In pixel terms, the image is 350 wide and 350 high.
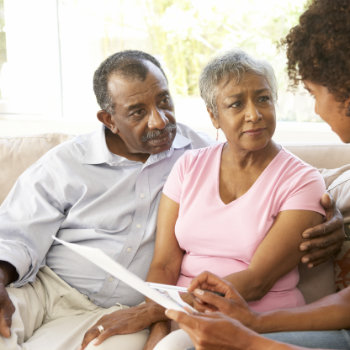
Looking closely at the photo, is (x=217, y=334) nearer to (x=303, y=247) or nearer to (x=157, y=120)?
(x=303, y=247)

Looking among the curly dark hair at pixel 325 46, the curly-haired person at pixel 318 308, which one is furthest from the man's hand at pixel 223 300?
the curly dark hair at pixel 325 46

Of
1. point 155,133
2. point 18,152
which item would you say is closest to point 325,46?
point 155,133

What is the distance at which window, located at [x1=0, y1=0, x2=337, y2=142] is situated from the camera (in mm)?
3297

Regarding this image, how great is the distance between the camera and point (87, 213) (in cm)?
203

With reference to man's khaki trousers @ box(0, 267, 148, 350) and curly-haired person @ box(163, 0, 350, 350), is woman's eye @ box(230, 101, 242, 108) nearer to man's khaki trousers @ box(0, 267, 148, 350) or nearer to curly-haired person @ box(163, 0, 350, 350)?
curly-haired person @ box(163, 0, 350, 350)

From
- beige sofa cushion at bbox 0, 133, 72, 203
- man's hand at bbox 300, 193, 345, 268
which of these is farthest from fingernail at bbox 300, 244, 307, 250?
beige sofa cushion at bbox 0, 133, 72, 203

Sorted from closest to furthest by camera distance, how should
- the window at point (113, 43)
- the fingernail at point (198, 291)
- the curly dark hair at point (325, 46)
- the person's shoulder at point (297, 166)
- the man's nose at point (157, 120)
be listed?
the curly dark hair at point (325, 46), the fingernail at point (198, 291), the person's shoulder at point (297, 166), the man's nose at point (157, 120), the window at point (113, 43)

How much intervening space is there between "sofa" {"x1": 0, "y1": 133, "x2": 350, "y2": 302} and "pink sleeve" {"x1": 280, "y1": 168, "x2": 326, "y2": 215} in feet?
0.70

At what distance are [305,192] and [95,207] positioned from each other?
2.57 feet

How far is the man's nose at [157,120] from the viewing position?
2.02 m

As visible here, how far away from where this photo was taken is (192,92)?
3525mm

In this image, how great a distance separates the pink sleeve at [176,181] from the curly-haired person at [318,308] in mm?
468

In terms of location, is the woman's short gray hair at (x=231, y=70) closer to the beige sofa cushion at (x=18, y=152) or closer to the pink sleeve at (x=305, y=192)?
the pink sleeve at (x=305, y=192)

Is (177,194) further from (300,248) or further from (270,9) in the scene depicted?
(270,9)
